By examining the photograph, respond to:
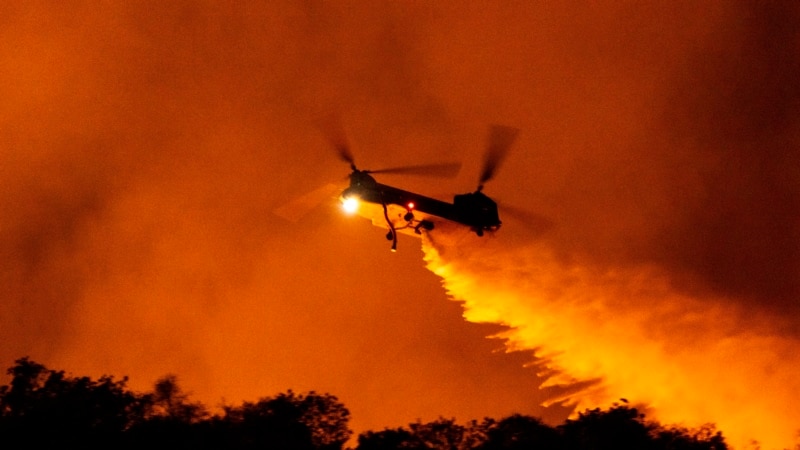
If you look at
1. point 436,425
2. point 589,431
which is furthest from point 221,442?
point 589,431

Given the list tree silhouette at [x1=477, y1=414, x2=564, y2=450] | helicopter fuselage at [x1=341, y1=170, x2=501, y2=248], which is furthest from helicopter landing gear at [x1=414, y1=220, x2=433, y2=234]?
tree silhouette at [x1=477, y1=414, x2=564, y2=450]

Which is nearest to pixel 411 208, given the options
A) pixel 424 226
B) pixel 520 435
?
pixel 424 226

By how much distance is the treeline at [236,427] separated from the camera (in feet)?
106

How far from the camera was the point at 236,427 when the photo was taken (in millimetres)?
32812

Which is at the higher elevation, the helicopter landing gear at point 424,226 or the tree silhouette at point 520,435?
the helicopter landing gear at point 424,226

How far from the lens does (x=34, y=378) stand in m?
35.6

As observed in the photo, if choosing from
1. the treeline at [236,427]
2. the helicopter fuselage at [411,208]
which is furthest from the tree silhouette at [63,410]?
the helicopter fuselage at [411,208]

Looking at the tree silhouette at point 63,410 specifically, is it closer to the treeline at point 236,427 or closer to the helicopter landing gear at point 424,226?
the treeline at point 236,427

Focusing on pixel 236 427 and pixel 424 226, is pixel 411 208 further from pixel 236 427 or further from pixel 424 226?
pixel 236 427

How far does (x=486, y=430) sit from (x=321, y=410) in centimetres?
613

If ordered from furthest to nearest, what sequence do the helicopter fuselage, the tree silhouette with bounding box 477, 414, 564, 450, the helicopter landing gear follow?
1. the tree silhouette with bounding box 477, 414, 564, 450
2. the helicopter landing gear
3. the helicopter fuselage

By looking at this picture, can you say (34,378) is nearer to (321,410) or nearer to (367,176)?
(321,410)

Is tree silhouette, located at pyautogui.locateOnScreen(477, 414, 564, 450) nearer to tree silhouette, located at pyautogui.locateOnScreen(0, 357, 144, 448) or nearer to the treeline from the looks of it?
the treeline

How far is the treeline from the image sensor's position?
32250 mm
